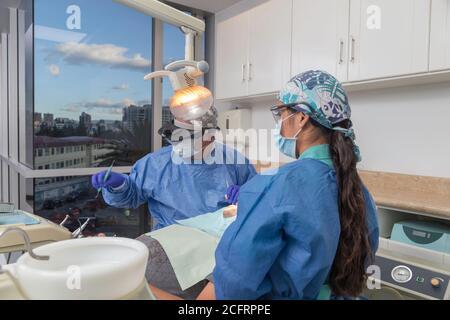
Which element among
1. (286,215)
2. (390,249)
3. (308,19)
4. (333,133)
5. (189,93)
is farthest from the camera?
(308,19)

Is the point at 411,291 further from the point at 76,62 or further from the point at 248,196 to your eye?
the point at 76,62

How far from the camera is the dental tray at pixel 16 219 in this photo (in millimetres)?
1248

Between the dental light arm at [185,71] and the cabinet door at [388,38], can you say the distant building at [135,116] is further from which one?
the dental light arm at [185,71]

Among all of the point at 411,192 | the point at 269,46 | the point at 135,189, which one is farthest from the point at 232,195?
the point at 269,46

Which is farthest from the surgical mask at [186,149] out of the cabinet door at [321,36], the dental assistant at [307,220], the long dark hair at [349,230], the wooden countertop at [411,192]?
the cabinet door at [321,36]

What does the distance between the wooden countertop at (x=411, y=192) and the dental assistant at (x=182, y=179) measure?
78 cm

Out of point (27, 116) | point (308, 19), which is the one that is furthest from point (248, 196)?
point (27, 116)

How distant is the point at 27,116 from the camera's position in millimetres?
2736

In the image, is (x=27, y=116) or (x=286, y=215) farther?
(x=27, y=116)

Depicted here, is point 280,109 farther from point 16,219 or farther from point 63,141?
point 63,141

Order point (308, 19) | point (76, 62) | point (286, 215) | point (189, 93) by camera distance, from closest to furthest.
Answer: point (286, 215) → point (189, 93) → point (308, 19) → point (76, 62)

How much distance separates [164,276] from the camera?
981 mm

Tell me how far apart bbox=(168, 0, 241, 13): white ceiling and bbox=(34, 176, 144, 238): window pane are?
171cm
